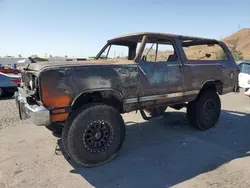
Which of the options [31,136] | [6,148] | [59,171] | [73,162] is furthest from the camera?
[31,136]

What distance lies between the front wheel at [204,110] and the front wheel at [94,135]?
2.17 meters

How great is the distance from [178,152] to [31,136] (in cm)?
306

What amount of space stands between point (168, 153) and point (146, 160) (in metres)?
0.50

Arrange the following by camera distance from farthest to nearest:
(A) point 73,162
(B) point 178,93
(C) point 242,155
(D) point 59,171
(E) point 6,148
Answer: (B) point 178,93 → (E) point 6,148 → (C) point 242,155 → (A) point 73,162 → (D) point 59,171

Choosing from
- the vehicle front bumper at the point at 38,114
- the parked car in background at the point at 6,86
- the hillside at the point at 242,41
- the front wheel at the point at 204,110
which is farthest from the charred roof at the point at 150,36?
the hillside at the point at 242,41

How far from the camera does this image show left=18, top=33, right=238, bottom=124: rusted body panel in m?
3.35

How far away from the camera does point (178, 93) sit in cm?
478

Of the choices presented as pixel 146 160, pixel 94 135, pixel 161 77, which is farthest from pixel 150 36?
pixel 146 160

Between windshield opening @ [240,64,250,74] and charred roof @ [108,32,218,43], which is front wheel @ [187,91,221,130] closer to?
charred roof @ [108,32,218,43]

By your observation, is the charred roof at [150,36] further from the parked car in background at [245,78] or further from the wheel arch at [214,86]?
the parked car in background at [245,78]

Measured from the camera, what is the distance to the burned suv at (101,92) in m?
3.37

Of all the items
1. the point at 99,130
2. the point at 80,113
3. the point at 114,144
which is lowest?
the point at 114,144

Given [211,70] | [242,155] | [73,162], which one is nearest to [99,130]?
[73,162]

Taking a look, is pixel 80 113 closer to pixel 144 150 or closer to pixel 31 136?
pixel 144 150
